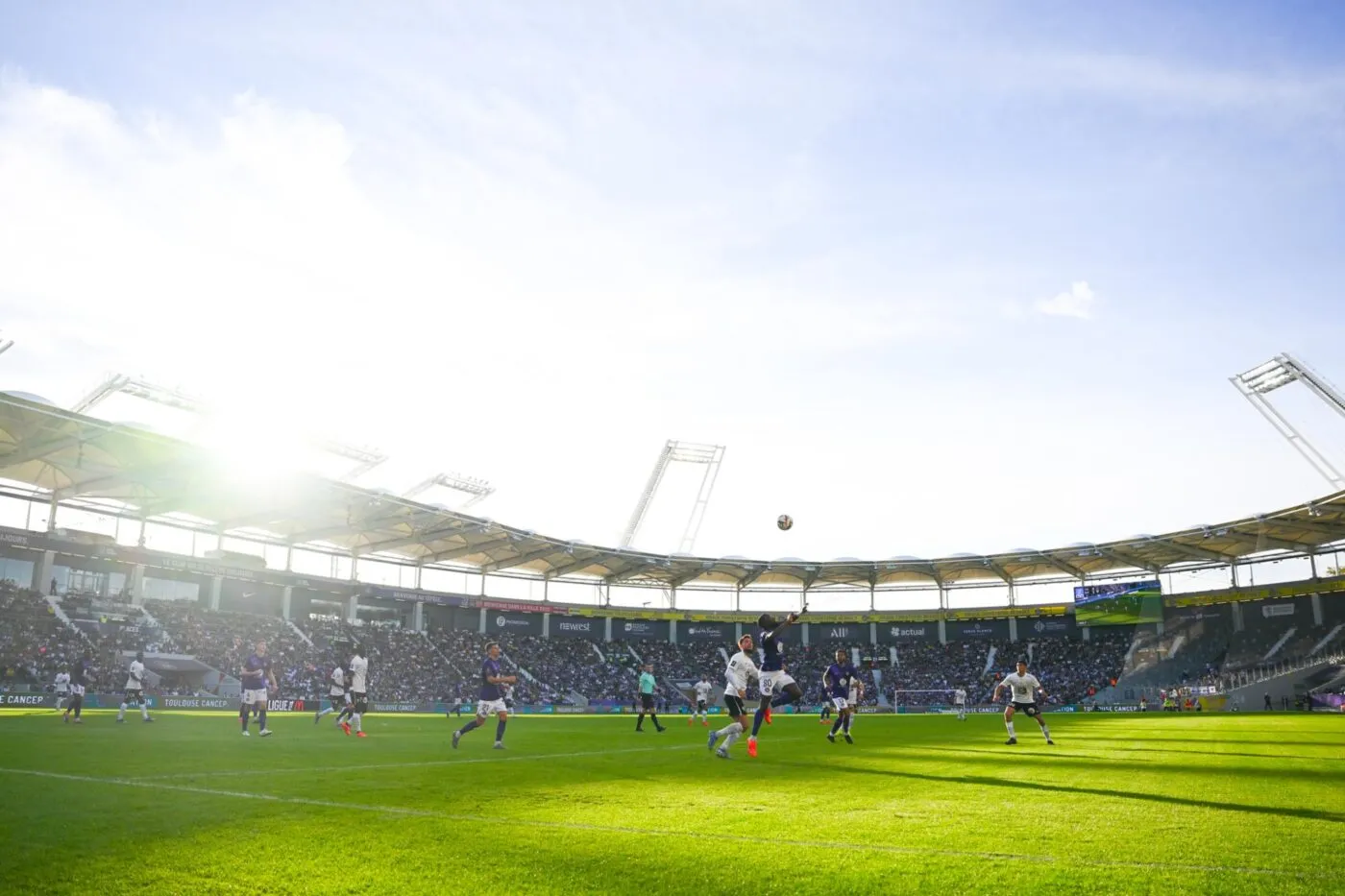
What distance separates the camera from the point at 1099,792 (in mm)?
11211

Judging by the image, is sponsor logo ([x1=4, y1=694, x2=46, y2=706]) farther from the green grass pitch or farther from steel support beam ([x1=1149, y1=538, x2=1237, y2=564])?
steel support beam ([x1=1149, y1=538, x2=1237, y2=564])

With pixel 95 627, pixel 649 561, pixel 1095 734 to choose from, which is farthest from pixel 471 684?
pixel 1095 734

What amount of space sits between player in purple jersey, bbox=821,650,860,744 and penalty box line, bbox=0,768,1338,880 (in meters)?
15.0

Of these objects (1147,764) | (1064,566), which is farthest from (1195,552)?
(1147,764)

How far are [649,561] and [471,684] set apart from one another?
54.7 ft

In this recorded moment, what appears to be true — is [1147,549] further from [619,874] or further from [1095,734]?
[619,874]

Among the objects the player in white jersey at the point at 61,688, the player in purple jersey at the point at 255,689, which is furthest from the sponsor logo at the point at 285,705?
the player in purple jersey at the point at 255,689

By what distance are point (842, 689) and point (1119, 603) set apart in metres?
56.7

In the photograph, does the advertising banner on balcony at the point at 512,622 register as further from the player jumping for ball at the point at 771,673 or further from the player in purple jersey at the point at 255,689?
the player jumping for ball at the point at 771,673

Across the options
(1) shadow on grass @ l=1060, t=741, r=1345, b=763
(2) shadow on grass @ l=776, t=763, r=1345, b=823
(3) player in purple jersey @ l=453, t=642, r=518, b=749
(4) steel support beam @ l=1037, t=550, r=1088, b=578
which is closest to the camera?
(2) shadow on grass @ l=776, t=763, r=1345, b=823

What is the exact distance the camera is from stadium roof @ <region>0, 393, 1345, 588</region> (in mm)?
43938

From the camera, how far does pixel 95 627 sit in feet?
165

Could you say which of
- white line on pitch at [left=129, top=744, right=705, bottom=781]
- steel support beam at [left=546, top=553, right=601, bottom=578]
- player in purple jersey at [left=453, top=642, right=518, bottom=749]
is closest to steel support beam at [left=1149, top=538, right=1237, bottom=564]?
steel support beam at [left=546, top=553, right=601, bottom=578]

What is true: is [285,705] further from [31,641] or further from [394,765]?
[394,765]
